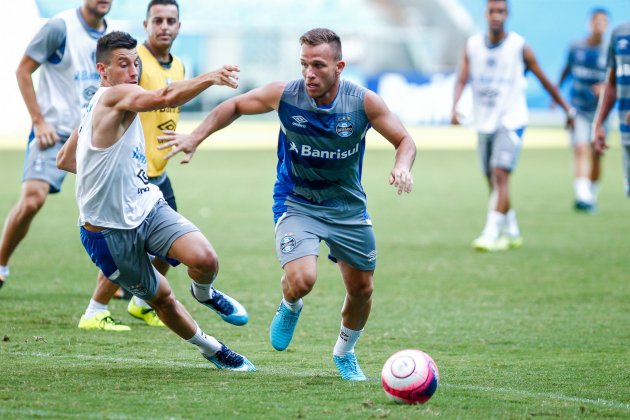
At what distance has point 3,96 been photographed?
34531 millimetres

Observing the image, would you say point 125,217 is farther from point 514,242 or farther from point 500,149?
point 514,242

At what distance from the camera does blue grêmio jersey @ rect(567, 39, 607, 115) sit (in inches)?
710


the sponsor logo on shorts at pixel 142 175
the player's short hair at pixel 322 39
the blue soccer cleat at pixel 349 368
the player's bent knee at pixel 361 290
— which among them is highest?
the player's short hair at pixel 322 39

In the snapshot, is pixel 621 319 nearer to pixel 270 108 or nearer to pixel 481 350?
pixel 481 350

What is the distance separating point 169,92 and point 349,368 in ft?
6.79

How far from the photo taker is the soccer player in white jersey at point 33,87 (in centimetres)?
948

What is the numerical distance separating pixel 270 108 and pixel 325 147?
0.43m

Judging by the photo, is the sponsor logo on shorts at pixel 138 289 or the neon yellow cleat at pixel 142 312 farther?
the neon yellow cleat at pixel 142 312

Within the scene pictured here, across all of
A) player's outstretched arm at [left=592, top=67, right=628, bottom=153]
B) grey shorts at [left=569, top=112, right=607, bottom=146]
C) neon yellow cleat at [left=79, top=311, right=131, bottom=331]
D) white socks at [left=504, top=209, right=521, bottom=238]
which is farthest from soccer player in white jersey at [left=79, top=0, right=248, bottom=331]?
grey shorts at [left=569, top=112, right=607, bottom=146]

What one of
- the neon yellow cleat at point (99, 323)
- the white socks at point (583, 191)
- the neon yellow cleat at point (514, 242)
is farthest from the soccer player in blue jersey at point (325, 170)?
the white socks at point (583, 191)

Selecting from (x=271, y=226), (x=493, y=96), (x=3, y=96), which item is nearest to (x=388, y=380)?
(x=493, y=96)

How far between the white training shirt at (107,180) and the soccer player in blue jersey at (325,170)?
0.71 metres

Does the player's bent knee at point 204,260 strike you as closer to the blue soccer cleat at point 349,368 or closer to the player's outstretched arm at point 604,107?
the blue soccer cleat at point 349,368

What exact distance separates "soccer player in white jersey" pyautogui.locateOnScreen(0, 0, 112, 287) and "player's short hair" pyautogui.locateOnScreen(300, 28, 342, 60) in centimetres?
324
